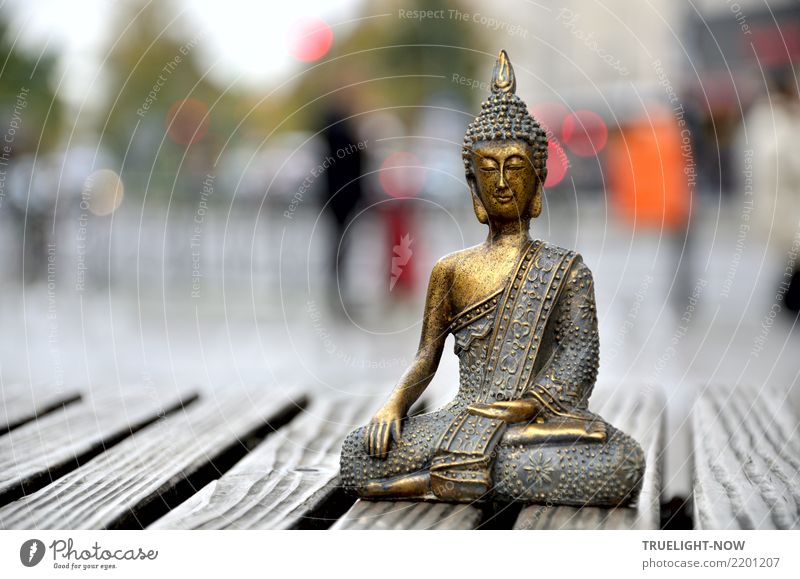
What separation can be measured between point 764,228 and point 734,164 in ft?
33.0

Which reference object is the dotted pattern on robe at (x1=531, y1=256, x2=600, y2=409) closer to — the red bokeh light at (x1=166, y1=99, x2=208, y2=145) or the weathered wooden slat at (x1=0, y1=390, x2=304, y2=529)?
the weathered wooden slat at (x1=0, y1=390, x2=304, y2=529)

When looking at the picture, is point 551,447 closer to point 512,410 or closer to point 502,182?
point 512,410

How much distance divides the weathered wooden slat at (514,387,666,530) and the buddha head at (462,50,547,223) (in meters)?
0.82

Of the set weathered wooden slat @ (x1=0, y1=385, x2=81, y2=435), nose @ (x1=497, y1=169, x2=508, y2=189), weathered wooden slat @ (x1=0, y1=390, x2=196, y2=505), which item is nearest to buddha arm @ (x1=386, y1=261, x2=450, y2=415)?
nose @ (x1=497, y1=169, x2=508, y2=189)

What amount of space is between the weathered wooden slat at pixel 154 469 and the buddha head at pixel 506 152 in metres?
1.15

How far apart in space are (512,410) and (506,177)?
2.10 ft

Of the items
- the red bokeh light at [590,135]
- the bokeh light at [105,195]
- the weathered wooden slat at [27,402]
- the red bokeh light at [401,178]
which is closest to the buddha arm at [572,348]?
the weathered wooden slat at [27,402]

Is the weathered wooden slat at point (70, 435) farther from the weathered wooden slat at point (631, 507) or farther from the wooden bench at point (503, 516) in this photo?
the weathered wooden slat at point (631, 507)

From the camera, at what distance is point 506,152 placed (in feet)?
9.46

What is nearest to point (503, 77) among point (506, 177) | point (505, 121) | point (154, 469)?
point (505, 121)

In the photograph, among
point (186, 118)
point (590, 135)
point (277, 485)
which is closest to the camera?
point (277, 485)

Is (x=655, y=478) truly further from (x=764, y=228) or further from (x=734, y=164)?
(x=734, y=164)

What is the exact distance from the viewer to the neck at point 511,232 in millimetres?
2971

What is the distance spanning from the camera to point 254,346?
21.3 ft
